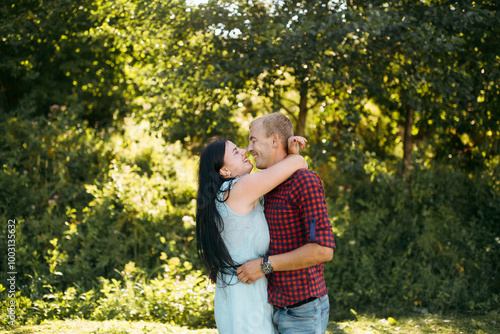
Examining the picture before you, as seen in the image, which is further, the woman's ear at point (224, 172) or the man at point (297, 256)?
the woman's ear at point (224, 172)

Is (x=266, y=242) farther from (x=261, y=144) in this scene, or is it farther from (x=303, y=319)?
(x=261, y=144)

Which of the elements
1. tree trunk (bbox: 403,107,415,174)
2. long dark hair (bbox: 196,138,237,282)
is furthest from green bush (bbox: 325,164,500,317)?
long dark hair (bbox: 196,138,237,282)

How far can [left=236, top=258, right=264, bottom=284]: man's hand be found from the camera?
8.18 feet

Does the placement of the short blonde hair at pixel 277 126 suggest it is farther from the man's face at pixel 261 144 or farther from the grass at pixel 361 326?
the grass at pixel 361 326

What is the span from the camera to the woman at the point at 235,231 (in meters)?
2.51

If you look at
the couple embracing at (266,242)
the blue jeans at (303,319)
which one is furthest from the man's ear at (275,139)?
the blue jeans at (303,319)

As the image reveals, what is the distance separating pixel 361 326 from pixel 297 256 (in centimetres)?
315

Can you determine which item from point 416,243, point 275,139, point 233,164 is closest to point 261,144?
point 275,139

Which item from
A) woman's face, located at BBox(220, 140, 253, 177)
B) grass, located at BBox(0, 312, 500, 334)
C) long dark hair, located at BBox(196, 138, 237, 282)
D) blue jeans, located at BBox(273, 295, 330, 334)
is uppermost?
woman's face, located at BBox(220, 140, 253, 177)

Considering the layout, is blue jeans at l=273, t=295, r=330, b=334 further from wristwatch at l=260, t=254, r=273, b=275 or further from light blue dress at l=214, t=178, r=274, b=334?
wristwatch at l=260, t=254, r=273, b=275

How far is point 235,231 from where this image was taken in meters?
2.58

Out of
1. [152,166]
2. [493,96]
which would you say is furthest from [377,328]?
[152,166]

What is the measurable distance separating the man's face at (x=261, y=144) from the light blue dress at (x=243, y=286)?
0.26 m

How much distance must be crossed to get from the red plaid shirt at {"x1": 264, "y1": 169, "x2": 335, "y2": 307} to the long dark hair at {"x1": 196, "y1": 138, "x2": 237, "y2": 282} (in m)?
0.27
